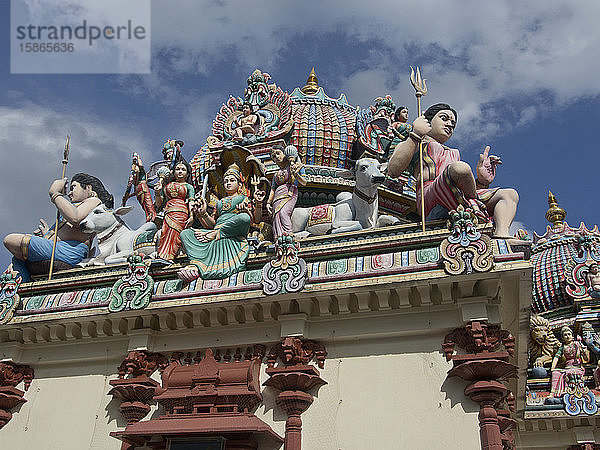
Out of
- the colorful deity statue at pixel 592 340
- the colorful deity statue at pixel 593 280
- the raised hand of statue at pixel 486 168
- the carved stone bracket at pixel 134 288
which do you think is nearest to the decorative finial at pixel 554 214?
the colorful deity statue at pixel 593 280

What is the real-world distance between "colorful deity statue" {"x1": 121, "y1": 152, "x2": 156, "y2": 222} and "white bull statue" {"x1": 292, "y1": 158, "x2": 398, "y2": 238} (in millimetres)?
4520

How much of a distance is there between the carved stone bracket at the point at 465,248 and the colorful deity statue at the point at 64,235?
9408mm

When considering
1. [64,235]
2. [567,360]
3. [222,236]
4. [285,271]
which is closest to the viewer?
[285,271]

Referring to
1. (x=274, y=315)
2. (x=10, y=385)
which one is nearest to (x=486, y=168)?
(x=274, y=315)

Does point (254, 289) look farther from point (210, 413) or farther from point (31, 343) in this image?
point (31, 343)

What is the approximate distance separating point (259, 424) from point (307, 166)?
10.00 meters

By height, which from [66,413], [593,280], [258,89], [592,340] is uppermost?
[258,89]

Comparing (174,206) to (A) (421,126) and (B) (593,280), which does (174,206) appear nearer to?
(A) (421,126)

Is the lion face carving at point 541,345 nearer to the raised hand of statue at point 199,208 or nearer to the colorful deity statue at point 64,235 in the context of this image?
the raised hand of statue at point 199,208

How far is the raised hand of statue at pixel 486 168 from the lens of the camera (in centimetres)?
1384

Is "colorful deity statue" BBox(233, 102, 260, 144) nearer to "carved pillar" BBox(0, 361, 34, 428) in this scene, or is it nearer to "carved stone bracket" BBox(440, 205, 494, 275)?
"carved stone bracket" BBox(440, 205, 494, 275)

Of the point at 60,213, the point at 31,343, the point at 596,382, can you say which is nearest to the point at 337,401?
the point at 31,343

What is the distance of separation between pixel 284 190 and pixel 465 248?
4.68m

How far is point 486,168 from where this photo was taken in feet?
45.5
